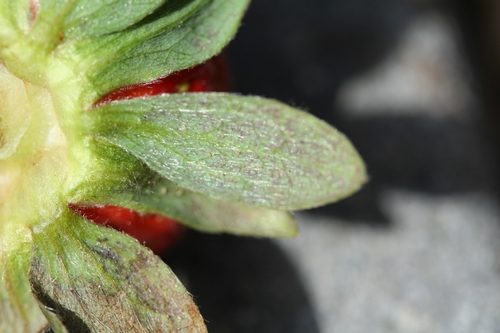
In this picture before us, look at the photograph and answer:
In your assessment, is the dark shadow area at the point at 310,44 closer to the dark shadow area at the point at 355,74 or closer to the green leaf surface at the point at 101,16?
the dark shadow area at the point at 355,74

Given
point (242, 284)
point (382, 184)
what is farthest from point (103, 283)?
point (382, 184)

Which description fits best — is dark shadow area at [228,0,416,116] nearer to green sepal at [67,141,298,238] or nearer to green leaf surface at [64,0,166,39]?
green sepal at [67,141,298,238]

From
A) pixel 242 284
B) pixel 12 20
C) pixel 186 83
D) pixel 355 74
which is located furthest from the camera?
pixel 355 74

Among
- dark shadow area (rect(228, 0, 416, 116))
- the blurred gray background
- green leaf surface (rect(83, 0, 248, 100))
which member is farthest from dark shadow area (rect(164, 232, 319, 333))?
green leaf surface (rect(83, 0, 248, 100))

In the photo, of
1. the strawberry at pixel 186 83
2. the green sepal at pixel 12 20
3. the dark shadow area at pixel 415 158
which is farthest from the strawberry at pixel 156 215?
the dark shadow area at pixel 415 158

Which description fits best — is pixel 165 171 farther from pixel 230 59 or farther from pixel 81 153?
pixel 230 59

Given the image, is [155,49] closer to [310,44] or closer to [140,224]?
[140,224]

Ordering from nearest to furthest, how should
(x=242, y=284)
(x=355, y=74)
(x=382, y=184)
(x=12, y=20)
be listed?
(x=12, y=20)
(x=242, y=284)
(x=382, y=184)
(x=355, y=74)

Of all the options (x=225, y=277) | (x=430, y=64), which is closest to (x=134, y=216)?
(x=225, y=277)
